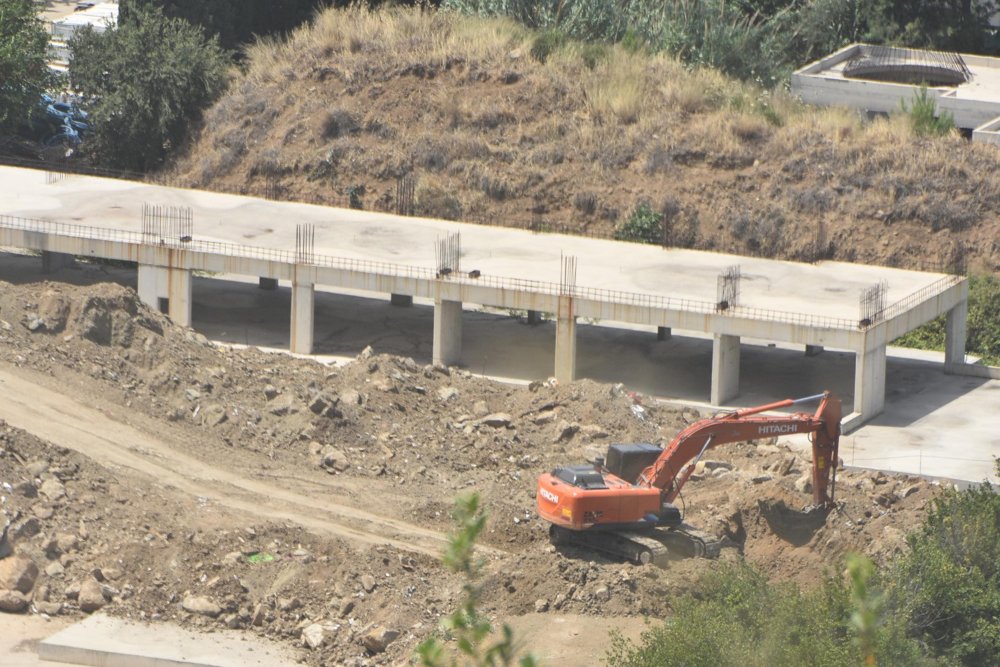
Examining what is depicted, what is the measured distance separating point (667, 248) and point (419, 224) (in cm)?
651

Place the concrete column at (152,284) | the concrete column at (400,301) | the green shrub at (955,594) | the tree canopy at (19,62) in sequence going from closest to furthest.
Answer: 1. the green shrub at (955,594)
2. the concrete column at (152,284)
3. the concrete column at (400,301)
4. the tree canopy at (19,62)

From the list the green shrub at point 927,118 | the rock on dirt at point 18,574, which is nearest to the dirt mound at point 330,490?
the rock on dirt at point 18,574

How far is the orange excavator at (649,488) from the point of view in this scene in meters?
26.8

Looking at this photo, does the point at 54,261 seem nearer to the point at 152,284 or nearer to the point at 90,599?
the point at 152,284

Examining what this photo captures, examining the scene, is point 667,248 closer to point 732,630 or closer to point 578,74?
point 578,74

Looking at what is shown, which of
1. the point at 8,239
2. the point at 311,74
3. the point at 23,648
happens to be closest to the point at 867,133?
the point at 311,74

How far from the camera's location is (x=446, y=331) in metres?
40.3

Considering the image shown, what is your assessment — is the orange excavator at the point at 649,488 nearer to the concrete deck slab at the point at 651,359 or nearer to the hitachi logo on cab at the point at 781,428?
the hitachi logo on cab at the point at 781,428

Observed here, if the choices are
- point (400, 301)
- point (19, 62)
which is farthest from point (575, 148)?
point (19, 62)

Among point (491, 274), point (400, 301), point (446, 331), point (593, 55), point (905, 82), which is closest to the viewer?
point (446, 331)

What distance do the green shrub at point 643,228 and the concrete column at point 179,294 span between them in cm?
1296

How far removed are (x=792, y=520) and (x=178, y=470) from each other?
10.7 meters

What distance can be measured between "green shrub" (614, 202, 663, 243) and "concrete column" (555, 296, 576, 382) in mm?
10539

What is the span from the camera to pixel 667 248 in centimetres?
4459
